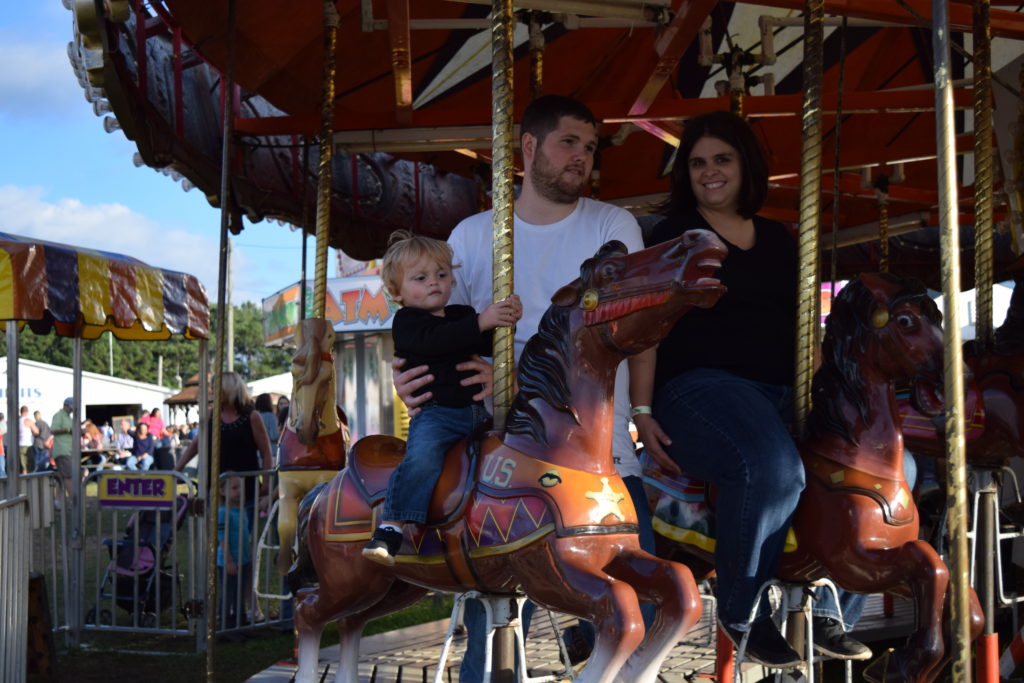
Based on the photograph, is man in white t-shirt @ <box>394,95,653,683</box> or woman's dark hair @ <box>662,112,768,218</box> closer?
man in white t-shirt @ <box>394,95,653,683</box>

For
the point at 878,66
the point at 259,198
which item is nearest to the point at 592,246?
the point at 259,198

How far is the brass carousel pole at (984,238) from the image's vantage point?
4152 mm

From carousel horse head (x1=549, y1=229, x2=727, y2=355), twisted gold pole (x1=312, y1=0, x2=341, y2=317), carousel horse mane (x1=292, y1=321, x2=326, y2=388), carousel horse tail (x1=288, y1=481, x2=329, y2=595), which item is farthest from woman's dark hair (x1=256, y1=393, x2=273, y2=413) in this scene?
carousel horse head (x1=549, y1=229, x2=727, y2=355)

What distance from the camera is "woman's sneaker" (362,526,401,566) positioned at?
9.20 ft

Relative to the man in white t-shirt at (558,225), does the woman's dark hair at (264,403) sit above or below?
below

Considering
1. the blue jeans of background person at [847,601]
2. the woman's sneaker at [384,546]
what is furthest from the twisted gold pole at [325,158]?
the blue jeans of background person at [847,601]

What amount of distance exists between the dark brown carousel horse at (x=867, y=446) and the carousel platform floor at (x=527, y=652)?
160cm

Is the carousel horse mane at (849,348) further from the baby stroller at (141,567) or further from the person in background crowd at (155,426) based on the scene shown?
the person in background crowd at (155,426)

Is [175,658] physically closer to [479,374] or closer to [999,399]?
[479,374]

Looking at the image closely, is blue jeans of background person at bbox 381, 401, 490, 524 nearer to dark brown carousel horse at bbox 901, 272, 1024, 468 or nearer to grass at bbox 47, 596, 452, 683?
dark brown carousel horse at bbox 901, 272, 1024, 468

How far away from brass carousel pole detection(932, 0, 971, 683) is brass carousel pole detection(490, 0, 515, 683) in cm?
112

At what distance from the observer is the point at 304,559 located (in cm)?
362

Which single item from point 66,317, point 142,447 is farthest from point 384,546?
point 142,447

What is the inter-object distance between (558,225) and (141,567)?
5.69m
